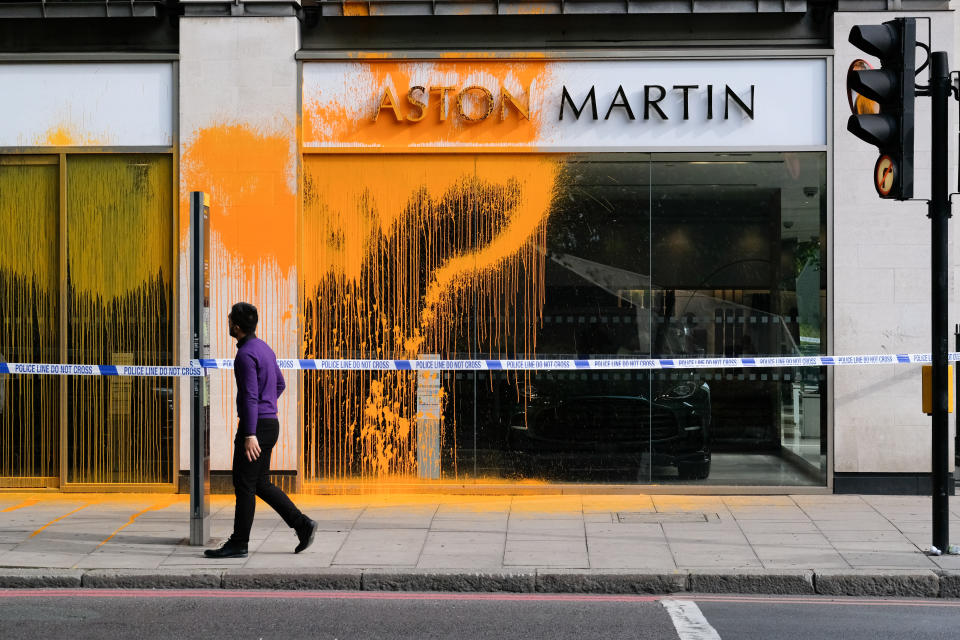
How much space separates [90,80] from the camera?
10.3 metres

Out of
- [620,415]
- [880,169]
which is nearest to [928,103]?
[880,169]

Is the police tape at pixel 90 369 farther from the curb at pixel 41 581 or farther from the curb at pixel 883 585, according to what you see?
the curb at pixel 883 585

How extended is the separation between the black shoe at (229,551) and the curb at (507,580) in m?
0.37

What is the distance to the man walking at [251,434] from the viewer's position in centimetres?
726

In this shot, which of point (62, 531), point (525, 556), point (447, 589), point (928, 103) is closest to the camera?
point (447, 589)

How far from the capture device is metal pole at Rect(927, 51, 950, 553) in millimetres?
7312

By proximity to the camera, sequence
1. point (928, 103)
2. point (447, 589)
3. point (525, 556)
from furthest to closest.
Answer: point (928, 103), point (525, 556), point (447, 589)

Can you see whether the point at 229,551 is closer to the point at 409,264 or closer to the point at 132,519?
the point at 132,519

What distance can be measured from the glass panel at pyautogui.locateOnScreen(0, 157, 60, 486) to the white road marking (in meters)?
6.70

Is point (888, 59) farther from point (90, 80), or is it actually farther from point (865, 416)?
point (90, 80)

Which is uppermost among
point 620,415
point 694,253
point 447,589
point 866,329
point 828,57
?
point 828,57

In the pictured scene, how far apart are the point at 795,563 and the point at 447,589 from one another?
2.42m

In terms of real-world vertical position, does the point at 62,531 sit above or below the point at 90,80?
below

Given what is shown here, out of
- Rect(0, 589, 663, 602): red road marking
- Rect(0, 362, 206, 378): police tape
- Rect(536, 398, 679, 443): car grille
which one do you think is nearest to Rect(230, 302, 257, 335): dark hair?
Rect(0, 362, 206, 378): police tape
